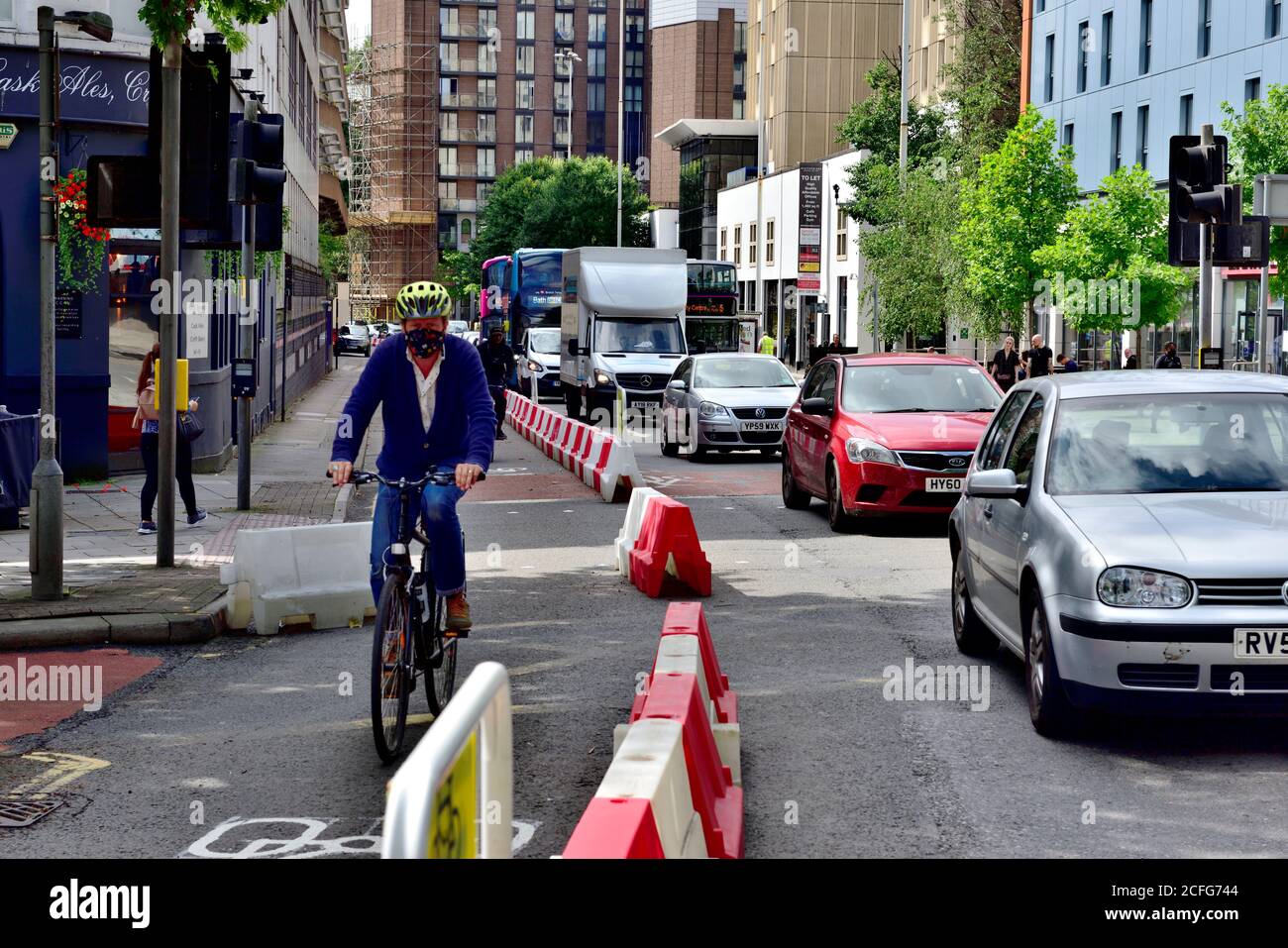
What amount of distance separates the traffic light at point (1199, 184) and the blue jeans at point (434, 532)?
9660mm

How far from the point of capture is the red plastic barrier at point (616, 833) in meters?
3.69

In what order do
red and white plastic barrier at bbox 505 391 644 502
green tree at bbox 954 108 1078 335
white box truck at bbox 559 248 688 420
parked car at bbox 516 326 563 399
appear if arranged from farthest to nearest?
green tree at bbox 954 108 1078 335, parked car at bbox 516 326 563 399, white box truck at bbox 559 248 688 420, red and white plastic barrier at bbox 505 391 644 502

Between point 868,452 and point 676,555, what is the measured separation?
4093 millimetres

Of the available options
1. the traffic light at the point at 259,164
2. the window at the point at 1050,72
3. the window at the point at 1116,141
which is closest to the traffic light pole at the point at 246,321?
the traffic light at the point at 259,164

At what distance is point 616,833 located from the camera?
3.80m

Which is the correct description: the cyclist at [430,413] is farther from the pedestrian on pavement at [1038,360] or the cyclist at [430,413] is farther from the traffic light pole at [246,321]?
the pedestrian on pavement at [1038,360]

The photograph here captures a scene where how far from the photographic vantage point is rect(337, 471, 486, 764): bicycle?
704 centimetres

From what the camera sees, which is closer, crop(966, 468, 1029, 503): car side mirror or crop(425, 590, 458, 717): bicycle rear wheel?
crop(425, 590, 458, 717): bicycle rear wheel

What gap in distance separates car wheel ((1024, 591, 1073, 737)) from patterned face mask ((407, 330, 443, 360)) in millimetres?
2801

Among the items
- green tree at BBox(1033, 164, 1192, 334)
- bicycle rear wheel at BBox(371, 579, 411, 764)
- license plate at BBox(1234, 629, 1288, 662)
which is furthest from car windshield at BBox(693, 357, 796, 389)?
license plate at BBox(1234, 629, 1288, 662)

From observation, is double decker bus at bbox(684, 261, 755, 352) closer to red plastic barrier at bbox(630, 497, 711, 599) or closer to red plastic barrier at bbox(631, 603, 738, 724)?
red plastic barrier at bbox(630, 497, 711, 599)

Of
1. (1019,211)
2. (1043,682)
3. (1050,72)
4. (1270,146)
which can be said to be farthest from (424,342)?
(1050,72)

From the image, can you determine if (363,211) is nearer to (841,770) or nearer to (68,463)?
(68,463)
